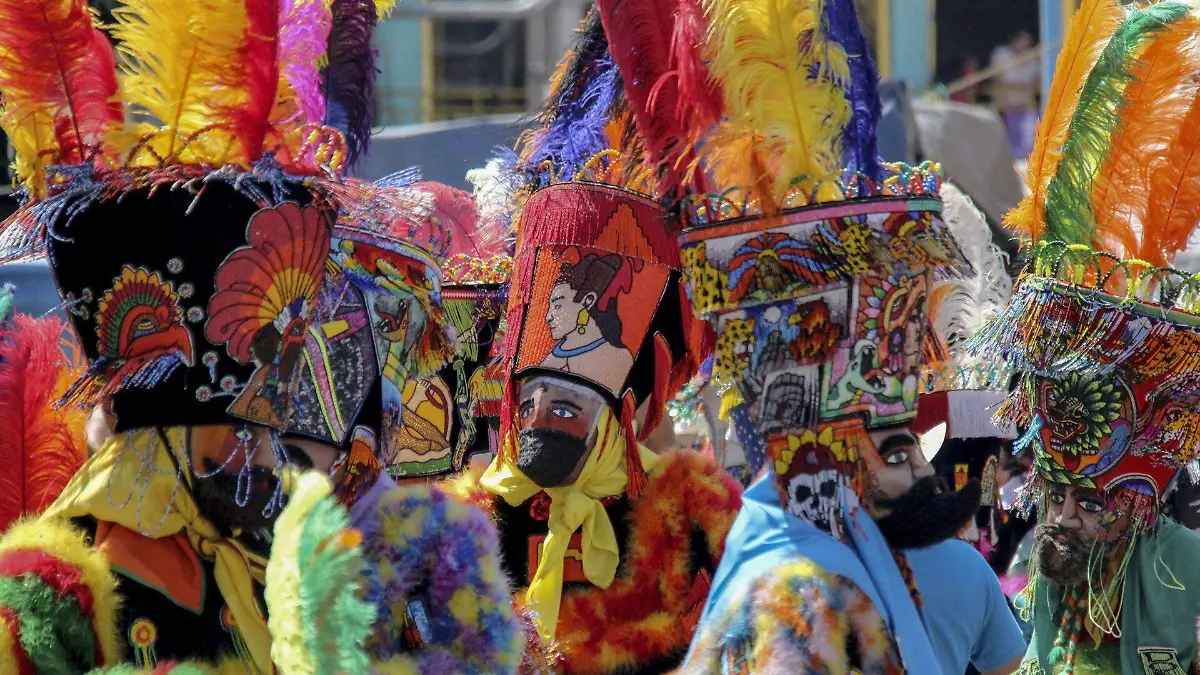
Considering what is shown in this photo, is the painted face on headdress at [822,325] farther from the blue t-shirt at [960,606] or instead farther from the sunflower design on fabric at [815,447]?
the blue t-shirt at [960,606]

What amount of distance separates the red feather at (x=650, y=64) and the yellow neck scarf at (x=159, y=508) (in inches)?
42.6

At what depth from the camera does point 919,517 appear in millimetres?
2578

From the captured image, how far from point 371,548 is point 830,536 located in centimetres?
82

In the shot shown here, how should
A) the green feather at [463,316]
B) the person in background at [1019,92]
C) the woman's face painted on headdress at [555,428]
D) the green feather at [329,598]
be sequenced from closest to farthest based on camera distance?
the green feather at [329,598]
the woman's face painted on headdress at [555,428]
the green feather at [463,316]
the person in background at [1019,92]

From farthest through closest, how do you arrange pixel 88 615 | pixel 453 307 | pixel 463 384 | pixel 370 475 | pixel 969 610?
pixel 463 384 < pixel 453 307 < pixel 969 610 < pixel 370 475 < pixel 88 615

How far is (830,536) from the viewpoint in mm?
2484

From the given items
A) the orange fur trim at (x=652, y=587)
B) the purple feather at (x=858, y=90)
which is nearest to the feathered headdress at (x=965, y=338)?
the orange fur trim at (x=652, y=587)

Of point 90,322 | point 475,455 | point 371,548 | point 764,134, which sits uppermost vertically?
point 764,134

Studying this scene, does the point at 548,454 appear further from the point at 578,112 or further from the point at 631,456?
the point at 578,112

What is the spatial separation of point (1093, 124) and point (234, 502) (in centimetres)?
221

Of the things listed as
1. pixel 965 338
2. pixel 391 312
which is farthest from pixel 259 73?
pixel 965 338

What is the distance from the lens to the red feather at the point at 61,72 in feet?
7.65

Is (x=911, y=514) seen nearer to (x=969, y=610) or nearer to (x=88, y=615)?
(x=969, y=610)

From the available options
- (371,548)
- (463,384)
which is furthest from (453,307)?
(371,548)
